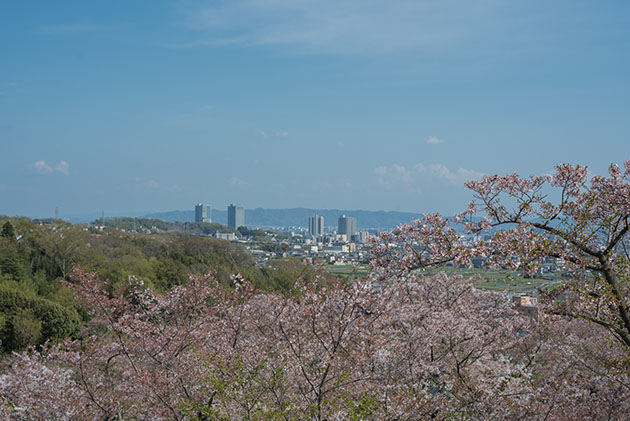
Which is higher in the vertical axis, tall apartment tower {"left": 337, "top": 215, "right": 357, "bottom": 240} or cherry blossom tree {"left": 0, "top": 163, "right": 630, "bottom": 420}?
cherry blossom tree {"left": 0, "top": 163, "right": 630, "bottom": 420}

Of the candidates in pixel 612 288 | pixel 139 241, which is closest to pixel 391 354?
pixel 612 288

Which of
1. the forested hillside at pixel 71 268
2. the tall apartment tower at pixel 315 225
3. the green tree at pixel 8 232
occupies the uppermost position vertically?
the green tree at pixel 8 232

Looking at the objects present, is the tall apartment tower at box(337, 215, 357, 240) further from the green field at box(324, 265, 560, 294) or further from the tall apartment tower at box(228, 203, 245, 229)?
the green field at box(324, 265, 560, 294)

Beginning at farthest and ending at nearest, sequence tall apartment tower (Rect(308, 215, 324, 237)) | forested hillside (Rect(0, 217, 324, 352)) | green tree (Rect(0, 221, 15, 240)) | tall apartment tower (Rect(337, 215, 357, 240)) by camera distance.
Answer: tall apartment tower (Rect(308, 215, 324, 237)), tall apartment tower (Rect(337, 215, 357, 240)), green tree (Rect(0, 221, 15, 240)), forested hillside (Rect(0, 217, 324, 352))

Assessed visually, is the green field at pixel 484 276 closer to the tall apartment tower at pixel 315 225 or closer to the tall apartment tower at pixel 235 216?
the tall apartment tower at pixel 315 225

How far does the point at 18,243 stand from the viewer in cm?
4194

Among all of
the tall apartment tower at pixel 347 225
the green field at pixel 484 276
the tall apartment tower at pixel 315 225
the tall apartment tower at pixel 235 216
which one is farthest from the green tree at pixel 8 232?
the tall apartment tower at pixel 235 216

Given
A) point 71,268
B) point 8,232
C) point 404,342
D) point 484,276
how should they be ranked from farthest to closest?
point 8,232 < point 71,268 < point 484,276 < point 404,342

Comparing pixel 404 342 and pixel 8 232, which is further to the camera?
pixel 8 232

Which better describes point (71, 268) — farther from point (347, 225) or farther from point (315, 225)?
point (315, 225)

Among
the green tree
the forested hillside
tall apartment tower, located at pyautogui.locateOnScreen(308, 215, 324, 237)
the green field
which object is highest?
the green field

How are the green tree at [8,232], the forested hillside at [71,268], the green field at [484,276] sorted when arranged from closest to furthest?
the green field at [484,276] → the forested hillside at [71,268] → the green tree at [8,232]

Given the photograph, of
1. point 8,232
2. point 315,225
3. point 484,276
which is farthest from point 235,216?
point 484,276

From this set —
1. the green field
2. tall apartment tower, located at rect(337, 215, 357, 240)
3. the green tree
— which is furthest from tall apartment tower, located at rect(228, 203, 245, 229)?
the green field
